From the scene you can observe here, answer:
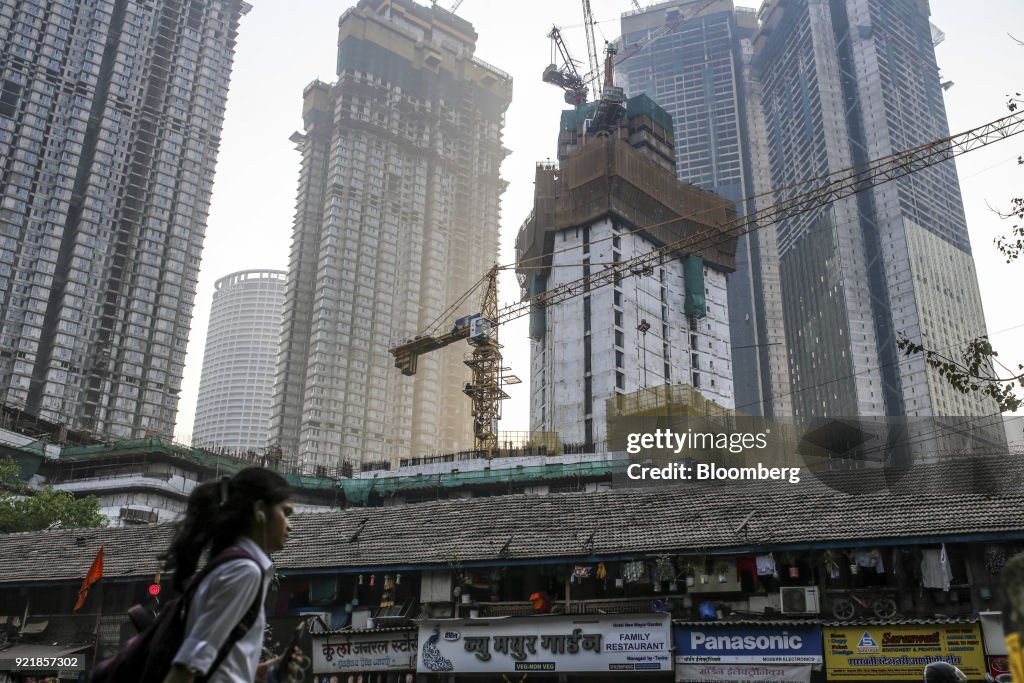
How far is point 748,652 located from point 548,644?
477cm

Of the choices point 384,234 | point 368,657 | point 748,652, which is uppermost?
point 384,234

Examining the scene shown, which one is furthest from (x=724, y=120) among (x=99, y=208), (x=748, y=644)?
(x=748, y=644)

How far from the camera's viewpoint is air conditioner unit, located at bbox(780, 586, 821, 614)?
20.3 metres

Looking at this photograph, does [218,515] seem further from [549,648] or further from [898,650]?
[549,648]

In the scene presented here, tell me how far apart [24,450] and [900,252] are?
107 metres

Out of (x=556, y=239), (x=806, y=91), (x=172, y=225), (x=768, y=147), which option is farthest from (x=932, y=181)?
(x=172, y=225)

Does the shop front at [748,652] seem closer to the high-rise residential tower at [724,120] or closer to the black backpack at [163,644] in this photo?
the black backpack at [163,644]

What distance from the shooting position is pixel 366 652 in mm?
23562

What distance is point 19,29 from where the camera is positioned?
10762 centimetres

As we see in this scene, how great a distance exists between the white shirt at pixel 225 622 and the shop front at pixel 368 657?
67.3 feet

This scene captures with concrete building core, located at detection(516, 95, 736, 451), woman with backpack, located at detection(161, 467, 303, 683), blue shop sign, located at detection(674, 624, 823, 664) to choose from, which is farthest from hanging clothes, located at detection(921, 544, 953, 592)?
concrete building core, located at detection(516, 95, 736, 451)

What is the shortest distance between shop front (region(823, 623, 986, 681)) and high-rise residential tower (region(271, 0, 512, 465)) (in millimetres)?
111749

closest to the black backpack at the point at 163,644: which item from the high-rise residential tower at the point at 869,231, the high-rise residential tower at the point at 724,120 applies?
the high-rise residential tower at the point at 869,231

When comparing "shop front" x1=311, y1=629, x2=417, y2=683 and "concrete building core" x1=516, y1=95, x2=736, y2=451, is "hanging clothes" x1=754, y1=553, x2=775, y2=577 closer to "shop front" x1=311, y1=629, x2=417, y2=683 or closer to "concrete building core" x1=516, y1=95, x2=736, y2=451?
"shop front" x1=311, y1=629, x2=417, y2=683
